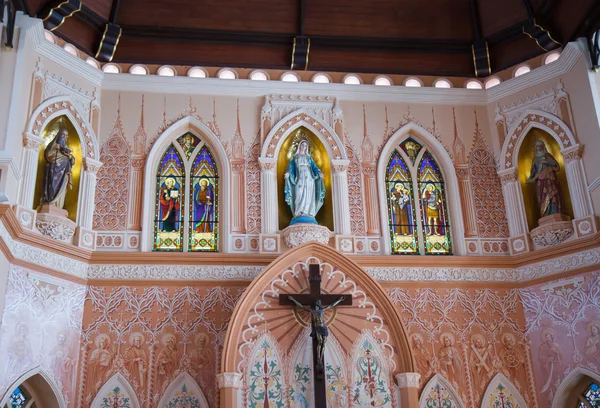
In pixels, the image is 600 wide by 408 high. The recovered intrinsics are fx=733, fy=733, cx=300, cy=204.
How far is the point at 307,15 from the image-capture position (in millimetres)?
14523

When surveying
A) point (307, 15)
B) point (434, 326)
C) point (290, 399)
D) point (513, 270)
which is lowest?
point (290, 399)

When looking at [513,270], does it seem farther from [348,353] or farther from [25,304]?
[25,304]

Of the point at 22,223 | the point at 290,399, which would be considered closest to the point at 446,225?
the point at 290,399

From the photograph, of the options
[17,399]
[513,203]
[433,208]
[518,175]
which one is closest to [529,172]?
[518,175]

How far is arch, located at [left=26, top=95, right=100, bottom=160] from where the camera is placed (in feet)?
40.9

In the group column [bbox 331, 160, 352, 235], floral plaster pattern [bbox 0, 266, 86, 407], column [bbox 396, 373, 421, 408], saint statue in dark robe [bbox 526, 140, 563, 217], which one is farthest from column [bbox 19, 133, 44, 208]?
saint statue in dark robe [bbox 526, 140, 563, 217]

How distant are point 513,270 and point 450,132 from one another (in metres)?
3.03

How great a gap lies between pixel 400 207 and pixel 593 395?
15.3 ft

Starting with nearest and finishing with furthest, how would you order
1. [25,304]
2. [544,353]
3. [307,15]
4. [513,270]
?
[25,304] < [544,353] < [513,270] < [307,15]

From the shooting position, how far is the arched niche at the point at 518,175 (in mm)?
12900

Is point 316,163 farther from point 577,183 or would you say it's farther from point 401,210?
point 577,183

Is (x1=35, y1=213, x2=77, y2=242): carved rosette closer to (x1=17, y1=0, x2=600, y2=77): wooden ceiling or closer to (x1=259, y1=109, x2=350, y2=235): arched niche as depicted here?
(x1=259, y1=109, x2=350, y2=235): arched niche

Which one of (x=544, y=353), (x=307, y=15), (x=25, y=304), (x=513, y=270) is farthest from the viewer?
(x=307, y=15)

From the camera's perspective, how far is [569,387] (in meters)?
12.1
